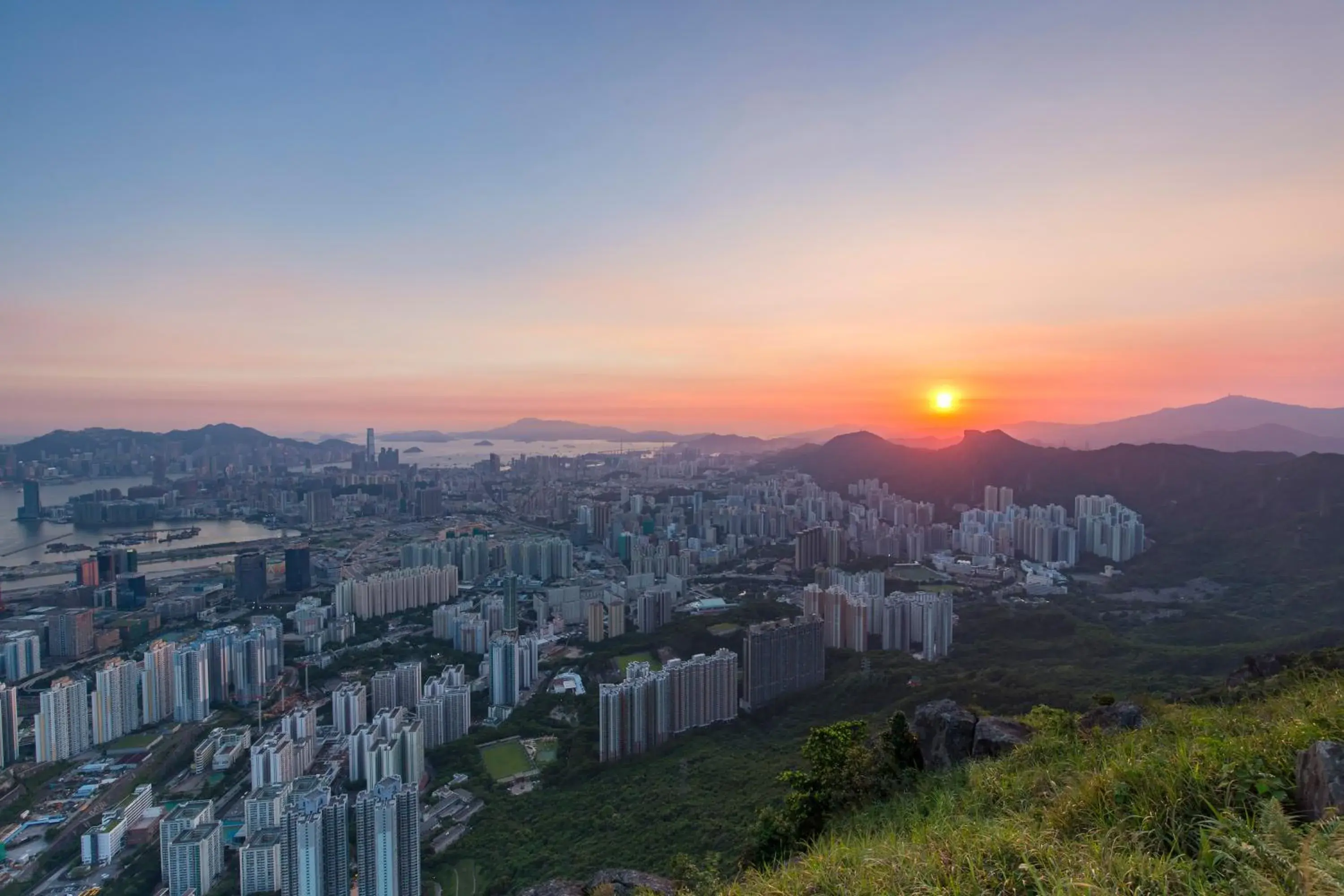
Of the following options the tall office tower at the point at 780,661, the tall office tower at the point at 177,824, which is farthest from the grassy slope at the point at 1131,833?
the tall office tower at the point at 780,661

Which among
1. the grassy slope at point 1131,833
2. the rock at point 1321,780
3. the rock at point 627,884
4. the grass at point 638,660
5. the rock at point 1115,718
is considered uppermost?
the rock at point 1321,780

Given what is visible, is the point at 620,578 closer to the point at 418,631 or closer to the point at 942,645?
the point at 418,631

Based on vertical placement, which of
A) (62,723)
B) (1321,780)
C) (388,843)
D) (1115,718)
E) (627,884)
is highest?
(1321,780)

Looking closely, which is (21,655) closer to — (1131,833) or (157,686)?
(157,686)

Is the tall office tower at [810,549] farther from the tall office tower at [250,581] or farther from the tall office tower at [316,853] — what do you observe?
the tall office tower at [316,853]

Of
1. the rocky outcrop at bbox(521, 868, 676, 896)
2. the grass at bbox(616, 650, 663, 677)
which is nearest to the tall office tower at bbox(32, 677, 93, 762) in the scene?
the grass at bbox(616, 650, 663, 677)

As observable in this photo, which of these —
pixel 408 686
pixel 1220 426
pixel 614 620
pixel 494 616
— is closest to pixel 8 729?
pixel 408 686

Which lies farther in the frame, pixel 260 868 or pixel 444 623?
pixel 444 623
